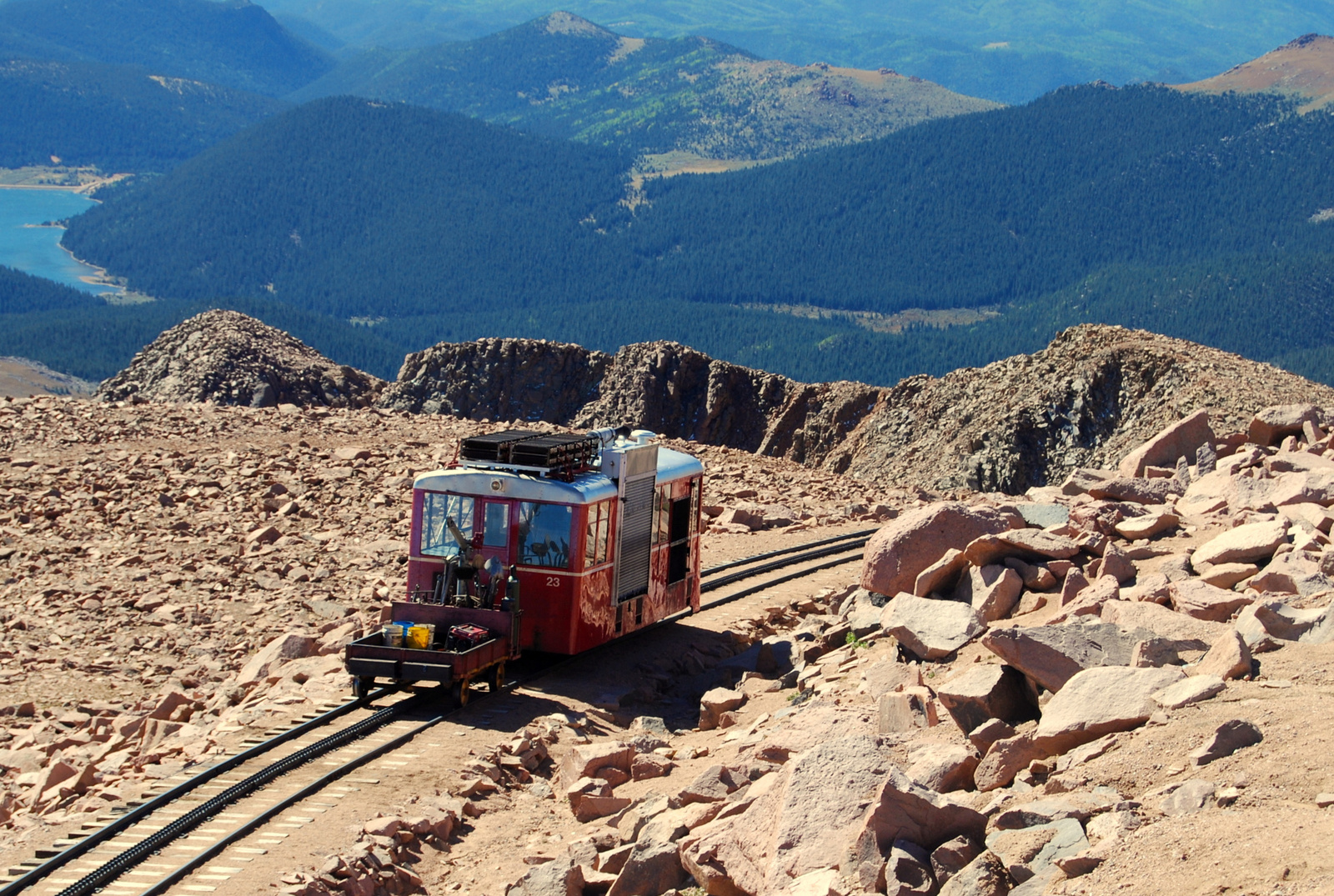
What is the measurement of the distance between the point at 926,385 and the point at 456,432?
22743 mm

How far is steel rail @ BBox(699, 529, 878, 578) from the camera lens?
2748 cm

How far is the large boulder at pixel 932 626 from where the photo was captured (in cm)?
1452

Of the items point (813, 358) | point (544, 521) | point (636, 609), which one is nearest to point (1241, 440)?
point (636, 609)

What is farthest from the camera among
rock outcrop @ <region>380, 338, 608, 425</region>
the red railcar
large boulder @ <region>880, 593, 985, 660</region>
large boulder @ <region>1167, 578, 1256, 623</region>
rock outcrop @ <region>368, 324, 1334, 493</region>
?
rock outcrop @ <region>380, 338, 608, 425</region>

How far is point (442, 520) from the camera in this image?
1825 centimetres

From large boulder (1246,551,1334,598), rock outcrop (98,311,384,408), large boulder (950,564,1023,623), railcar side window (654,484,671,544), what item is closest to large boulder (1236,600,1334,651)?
large boulder (1246,551,1334,598)

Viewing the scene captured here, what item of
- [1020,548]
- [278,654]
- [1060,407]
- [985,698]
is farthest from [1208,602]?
[1060,407]

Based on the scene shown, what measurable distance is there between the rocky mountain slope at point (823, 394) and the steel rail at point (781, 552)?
1077 centimetres

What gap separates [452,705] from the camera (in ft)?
56.1

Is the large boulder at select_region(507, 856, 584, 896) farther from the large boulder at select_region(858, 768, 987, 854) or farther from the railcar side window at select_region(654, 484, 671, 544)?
the railcar side window at select_region(654, 484, 671, 544)

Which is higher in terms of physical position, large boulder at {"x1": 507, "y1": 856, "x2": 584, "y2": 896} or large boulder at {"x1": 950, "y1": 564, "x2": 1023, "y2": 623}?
large boulder at {"x1": 950, "y1": 564, "x2": 1023, "y2": 623}

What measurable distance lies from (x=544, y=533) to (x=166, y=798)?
5.94m

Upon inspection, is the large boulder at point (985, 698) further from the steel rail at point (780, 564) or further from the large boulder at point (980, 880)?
the steel rail at point (780, 564)

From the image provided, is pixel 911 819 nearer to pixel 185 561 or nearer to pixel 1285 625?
pixel 1285 625
